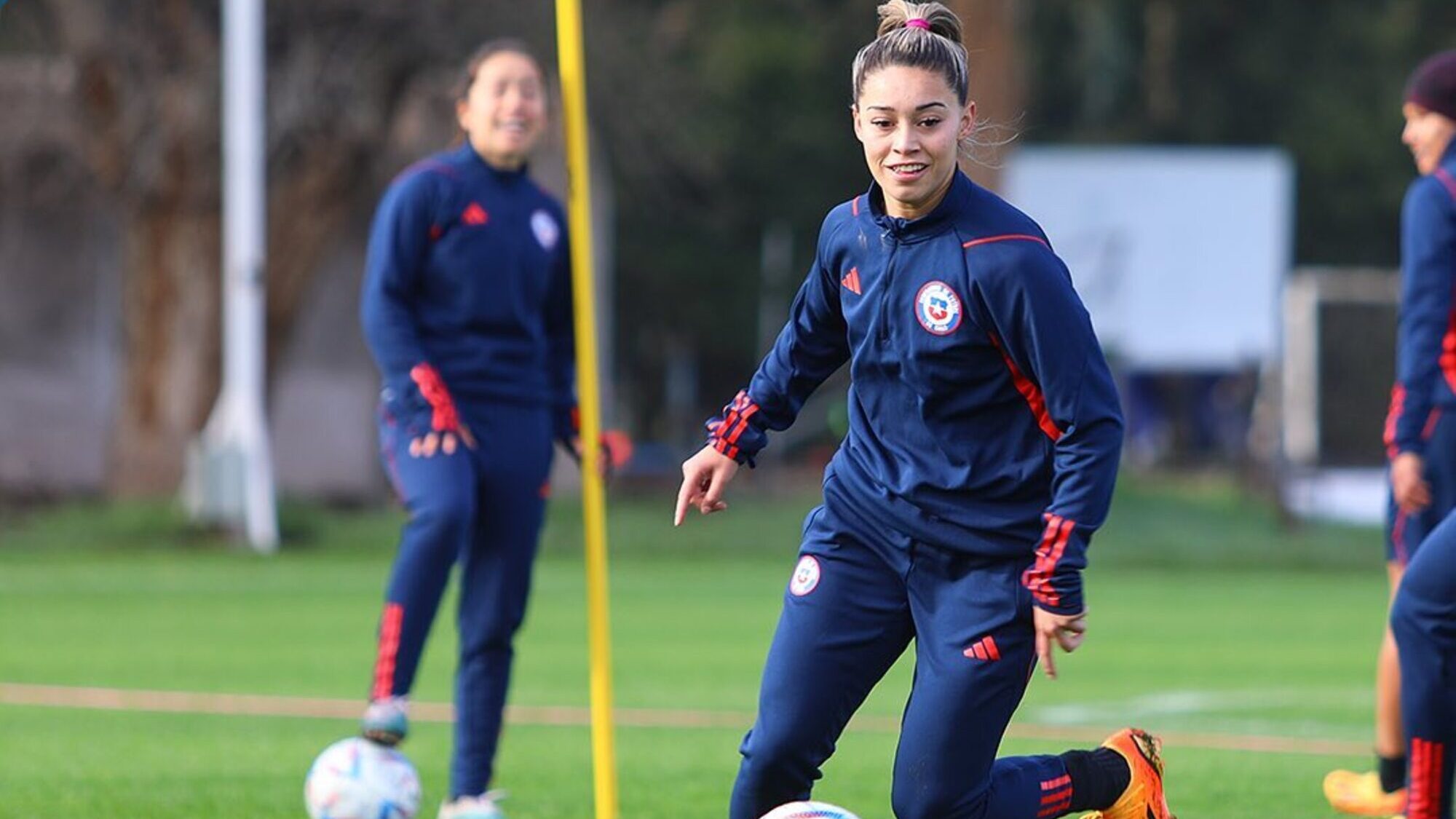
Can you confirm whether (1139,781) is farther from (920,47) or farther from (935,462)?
(920,47)

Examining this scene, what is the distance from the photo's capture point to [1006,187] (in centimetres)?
2789

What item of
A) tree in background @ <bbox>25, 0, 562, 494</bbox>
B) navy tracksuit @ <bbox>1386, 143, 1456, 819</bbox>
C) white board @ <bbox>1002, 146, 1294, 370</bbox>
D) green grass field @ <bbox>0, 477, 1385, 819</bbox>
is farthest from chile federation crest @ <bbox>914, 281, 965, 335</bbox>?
white board @ <bbox>1002, 146, 1294, 370</bbox>

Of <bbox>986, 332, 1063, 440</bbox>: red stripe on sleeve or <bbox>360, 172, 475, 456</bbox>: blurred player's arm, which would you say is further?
<bbox>360, 172, 475, 456</bbox>: blurred player's arm

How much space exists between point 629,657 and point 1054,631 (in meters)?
8.66

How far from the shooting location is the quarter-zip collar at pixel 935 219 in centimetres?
551

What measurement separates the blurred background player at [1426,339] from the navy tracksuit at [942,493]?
7.26 ft

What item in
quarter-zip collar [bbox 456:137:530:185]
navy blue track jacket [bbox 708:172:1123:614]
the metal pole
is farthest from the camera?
the metal pole

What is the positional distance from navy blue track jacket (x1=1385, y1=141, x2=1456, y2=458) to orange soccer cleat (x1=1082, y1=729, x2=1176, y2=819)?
169cm

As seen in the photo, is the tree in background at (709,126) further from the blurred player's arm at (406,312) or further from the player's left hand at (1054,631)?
the player's left hand at (1054,631)

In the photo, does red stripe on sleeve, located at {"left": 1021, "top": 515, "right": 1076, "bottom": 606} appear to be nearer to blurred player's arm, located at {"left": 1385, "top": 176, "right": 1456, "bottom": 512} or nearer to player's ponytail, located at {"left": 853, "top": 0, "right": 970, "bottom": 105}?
player's ponytail, located at {"left": 853, "top": 0, "right": 970, "bottom": 105}

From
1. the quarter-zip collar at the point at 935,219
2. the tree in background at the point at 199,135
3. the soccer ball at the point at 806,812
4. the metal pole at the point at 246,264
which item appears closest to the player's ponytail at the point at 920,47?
the quarter-zip collar at the point at 935,219

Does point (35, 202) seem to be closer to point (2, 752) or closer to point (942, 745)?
point (2, 752)

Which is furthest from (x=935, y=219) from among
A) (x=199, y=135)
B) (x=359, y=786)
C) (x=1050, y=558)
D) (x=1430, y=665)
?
(x=199, y=135)

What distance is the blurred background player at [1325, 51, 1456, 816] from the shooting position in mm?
7371
